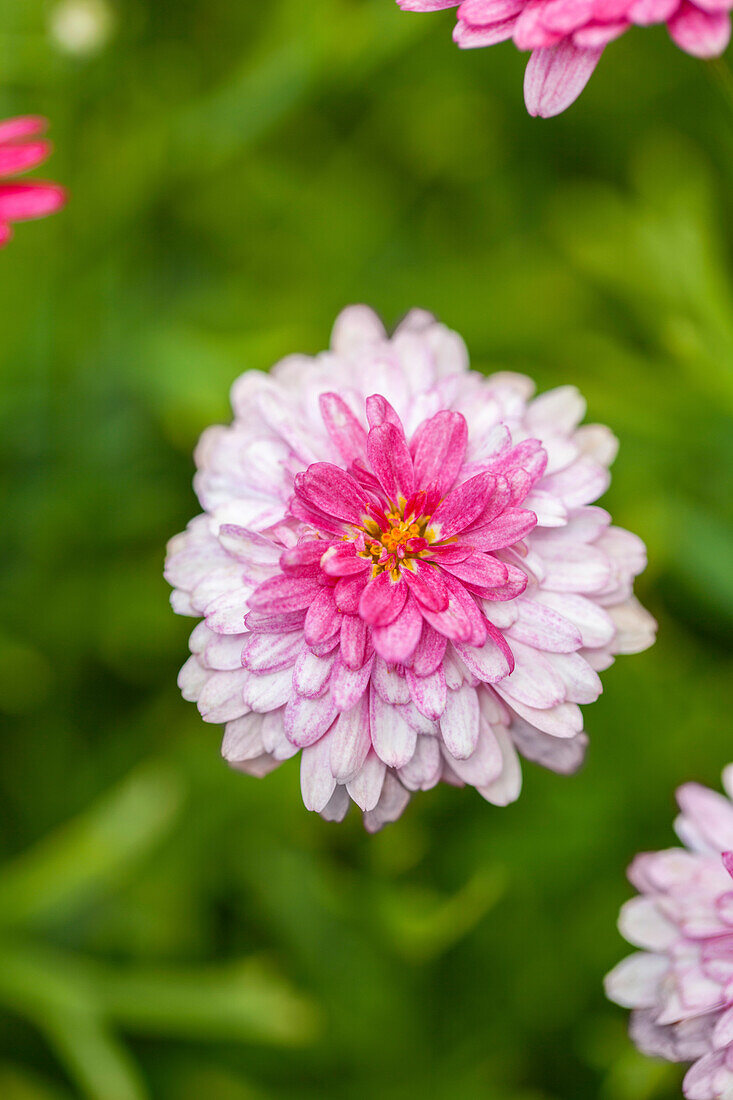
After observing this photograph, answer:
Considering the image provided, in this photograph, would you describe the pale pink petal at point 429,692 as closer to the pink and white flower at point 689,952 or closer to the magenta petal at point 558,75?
the pink and white flower at point 689,952

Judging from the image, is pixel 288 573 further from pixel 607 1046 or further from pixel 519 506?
pixel 607 1046

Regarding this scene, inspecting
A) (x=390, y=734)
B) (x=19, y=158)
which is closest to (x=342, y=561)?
Answer: (x=390, y=734)

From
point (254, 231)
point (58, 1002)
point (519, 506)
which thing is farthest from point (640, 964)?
point (254, 231)

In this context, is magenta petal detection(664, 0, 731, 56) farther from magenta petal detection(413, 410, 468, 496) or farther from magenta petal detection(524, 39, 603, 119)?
magenta petal detection(413, 410, 468, 496)

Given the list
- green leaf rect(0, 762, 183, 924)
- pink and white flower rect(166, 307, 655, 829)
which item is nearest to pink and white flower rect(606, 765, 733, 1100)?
pink and white flower rect(166, 307, 655, 829)

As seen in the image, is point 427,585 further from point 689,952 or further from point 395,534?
point 689,952

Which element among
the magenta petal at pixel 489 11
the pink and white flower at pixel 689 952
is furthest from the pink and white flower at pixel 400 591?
the magenta petal at pixel 489 11
